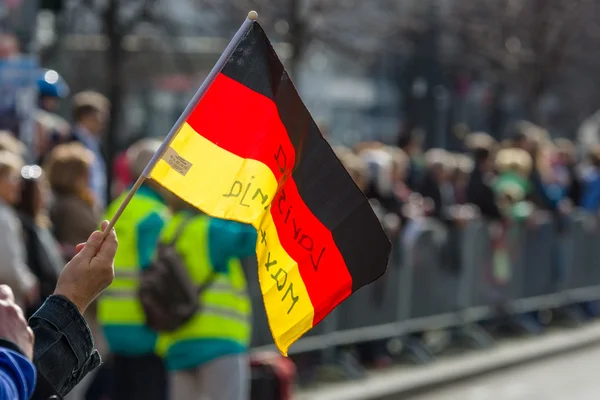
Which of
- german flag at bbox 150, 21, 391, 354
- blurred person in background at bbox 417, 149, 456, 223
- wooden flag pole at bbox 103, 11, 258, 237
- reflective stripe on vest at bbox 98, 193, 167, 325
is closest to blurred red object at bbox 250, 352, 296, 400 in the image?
reflective stripe on vest at bbox 98, 193, 167, 325

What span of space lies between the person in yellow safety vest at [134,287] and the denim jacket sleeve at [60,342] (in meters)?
3.91

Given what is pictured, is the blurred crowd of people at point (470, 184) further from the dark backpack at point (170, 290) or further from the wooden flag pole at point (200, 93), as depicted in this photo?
the wooden flag pole at point (200, 93)

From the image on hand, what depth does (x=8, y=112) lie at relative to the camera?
970 centimetres

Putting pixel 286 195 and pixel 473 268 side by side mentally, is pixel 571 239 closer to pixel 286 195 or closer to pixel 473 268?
pixel 473 268

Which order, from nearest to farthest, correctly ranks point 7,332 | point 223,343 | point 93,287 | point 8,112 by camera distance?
point 7,332
point 93,287
point 223,343
point 8,112

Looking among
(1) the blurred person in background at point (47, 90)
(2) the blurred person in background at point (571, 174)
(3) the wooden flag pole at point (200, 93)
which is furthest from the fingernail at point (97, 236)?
(2) the blurred person in background at point (571, 174)

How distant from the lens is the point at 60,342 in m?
2.94

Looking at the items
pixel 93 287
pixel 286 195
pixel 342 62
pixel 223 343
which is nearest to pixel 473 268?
pixel 223 343

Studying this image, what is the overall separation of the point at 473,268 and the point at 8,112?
519 cm

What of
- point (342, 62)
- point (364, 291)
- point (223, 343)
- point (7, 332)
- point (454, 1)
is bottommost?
point (342, 62)

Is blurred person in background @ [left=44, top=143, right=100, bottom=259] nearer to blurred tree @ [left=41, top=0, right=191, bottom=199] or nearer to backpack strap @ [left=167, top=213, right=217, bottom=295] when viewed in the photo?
backpack strap @ [left=167, top=213, right=217, bottom=295]

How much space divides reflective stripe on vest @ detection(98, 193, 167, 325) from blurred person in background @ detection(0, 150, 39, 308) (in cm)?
41

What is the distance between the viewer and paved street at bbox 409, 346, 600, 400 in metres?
11.2

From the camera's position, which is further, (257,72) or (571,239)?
(571,239)
